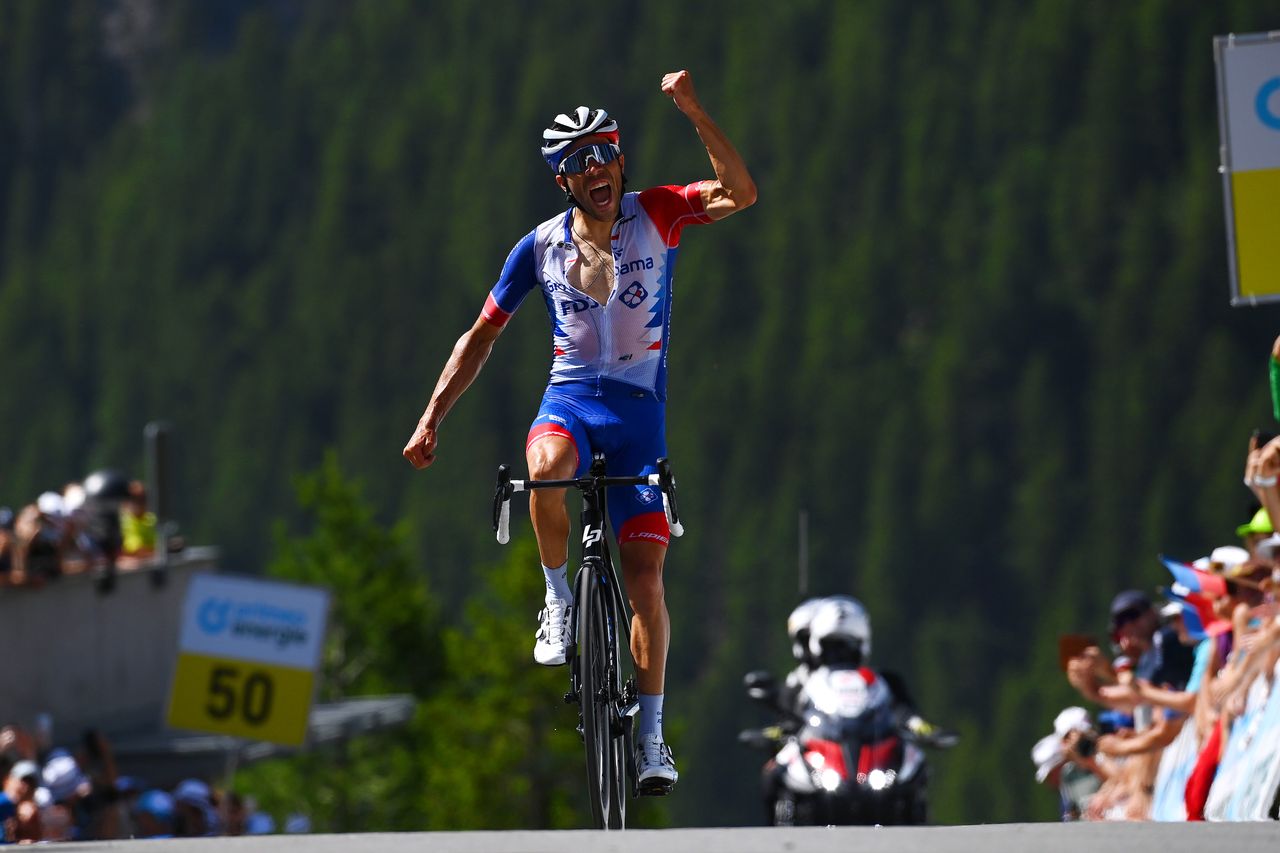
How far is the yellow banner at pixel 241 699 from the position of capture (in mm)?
15336

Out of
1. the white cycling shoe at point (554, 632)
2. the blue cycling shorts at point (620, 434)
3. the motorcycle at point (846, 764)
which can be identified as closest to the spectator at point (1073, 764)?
the motorcycle at point (846, 764)

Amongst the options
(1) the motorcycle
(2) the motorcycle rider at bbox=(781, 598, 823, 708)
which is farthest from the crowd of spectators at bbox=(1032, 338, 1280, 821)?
(2) the motorcycle rider at bbox=(781, 598, 823, 708)

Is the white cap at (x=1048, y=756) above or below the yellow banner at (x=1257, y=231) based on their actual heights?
below

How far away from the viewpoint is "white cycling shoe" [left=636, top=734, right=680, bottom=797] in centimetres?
793

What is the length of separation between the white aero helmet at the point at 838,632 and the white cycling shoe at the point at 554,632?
5021 millimetres

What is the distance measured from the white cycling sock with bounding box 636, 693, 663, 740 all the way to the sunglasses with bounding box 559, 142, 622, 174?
1.79 metres

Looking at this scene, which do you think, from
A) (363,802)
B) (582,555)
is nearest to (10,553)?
(582,555)

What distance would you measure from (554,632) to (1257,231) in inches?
177

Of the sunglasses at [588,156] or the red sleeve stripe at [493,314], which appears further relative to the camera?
the red sleeve stripe at [493,314]

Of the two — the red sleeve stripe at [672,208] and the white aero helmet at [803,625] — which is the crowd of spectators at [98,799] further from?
the red sleeve stripe at [672,208]

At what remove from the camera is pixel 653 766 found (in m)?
7.95

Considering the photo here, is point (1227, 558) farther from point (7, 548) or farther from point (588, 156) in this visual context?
point (7, 548)

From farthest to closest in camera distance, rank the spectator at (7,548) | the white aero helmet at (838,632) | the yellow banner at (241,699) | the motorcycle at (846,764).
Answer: the spectator at (7,548)
the yellow banner at (241,699)
the white aero helmet at (838,632)
the motorcycle at (846,764)

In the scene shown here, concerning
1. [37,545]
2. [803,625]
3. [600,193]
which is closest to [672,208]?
[600,193]
